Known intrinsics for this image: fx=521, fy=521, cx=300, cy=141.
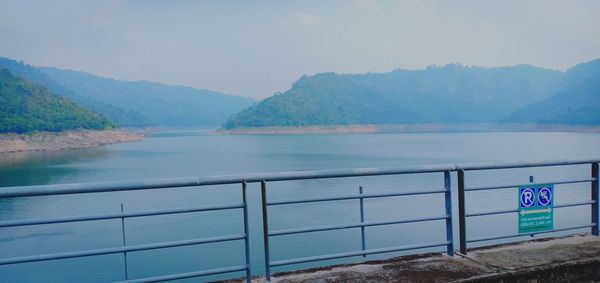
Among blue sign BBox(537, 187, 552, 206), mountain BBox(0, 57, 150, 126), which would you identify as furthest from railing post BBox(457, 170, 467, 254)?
mountain BBox(0, 57, 150, 126)

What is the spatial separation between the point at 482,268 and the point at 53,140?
83.8 metres

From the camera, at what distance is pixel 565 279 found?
349 cm

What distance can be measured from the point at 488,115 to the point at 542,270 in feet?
569

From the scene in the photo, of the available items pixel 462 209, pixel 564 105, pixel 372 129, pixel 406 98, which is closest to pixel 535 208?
pixel 462 209

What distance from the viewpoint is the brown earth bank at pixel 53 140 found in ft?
240

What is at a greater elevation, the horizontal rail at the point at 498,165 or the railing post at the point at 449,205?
the horizontal rail at the point at 498,165

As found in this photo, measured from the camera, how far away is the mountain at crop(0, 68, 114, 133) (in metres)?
76.8

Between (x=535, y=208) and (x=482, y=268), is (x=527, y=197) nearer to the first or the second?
(x=535, y=208)

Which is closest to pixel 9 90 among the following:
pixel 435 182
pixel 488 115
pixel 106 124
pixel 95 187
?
pixel 106 124

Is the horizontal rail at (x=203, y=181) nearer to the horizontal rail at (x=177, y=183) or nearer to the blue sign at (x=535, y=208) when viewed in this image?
the horizontal rail at (x=177, y=183)

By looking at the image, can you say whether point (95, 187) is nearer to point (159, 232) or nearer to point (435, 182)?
point (159, 232)

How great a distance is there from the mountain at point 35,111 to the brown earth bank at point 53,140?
1.32 m

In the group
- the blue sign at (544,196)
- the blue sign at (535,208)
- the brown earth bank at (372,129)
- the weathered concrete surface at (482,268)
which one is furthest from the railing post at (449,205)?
the brown earth bank at (372,129)

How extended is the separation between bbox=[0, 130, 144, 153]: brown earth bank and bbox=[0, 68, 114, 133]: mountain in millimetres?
1319
